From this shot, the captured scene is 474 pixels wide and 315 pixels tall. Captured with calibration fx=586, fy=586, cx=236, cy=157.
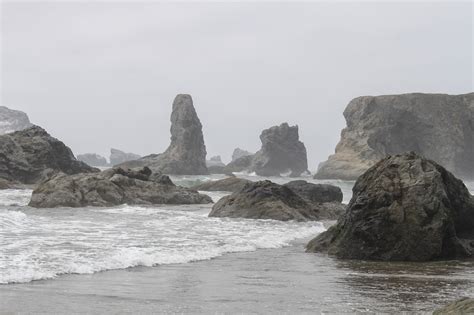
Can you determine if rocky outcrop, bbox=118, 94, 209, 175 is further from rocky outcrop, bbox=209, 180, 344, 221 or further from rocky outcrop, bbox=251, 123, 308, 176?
rocky outcrop, bbox=209, 180, 344, 221

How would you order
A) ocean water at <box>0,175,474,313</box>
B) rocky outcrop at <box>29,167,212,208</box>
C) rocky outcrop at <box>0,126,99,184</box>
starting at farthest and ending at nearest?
rocky outcrop at <box>0,126,99,184</box>
rocky outcrop at <box>29,167,212,208</box>
ocean water at <box>0,175,474,313</box>

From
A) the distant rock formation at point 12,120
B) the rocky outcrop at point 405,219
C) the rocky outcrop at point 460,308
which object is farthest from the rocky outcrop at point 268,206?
the distant rock formation at point 12,120

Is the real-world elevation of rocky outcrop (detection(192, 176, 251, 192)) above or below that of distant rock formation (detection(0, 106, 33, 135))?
below

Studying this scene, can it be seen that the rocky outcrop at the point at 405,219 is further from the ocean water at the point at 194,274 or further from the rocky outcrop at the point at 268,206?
the rocky outcrop at the point at 268,206

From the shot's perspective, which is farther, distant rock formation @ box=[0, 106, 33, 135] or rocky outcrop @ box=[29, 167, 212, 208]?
distant rock formation @ box=[0, 106, 33, 135]

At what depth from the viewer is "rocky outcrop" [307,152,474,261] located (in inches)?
473

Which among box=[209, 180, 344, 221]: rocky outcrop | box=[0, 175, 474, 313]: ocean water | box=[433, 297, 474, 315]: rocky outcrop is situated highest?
box=[209, 180, 344, 221]: rocky outcrop

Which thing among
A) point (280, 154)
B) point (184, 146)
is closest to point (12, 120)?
point (184, 146)

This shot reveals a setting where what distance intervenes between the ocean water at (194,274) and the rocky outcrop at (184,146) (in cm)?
8741

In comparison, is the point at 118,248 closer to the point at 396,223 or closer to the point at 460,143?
the point at 396,223

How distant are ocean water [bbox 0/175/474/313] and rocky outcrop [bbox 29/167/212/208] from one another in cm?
928

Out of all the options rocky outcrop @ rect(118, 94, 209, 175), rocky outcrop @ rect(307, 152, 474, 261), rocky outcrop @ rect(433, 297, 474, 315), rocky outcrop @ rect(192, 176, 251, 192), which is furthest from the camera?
rocky outcrop @ rect(118, 94, 209, 175)

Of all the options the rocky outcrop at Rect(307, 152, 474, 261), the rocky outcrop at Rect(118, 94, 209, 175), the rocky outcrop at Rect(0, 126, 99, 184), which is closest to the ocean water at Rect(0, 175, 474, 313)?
the rocky outcrop at Rect(307, 152, 474, 261)

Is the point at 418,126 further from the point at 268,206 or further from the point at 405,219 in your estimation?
the point at 405,219
